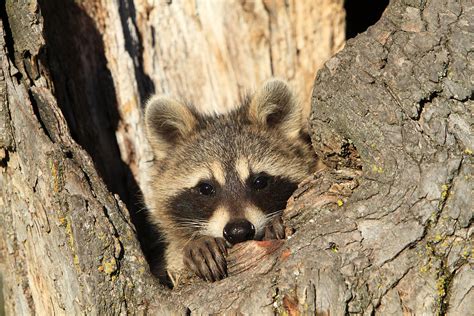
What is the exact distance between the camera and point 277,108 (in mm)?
5055

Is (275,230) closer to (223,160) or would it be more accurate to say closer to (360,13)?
(223,160)

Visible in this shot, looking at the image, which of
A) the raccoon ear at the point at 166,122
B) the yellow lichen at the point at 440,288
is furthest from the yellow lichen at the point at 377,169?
the raccoon ear at the point at 166,122

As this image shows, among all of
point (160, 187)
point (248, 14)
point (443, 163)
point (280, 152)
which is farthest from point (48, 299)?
point (248, 14)

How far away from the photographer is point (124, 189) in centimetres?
548

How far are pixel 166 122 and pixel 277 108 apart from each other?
0.86 metres

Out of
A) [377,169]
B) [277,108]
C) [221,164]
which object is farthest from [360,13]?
[377,169]

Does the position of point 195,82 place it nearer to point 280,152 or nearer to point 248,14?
point 248,14

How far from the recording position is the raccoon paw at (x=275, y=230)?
3822mm

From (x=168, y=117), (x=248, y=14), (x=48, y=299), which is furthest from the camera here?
(x=248, y=14)

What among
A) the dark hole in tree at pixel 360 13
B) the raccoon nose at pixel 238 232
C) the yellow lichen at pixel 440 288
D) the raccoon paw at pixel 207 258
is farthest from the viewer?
the dark hole in tree at pixel 360 13

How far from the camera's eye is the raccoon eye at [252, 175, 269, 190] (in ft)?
15.3

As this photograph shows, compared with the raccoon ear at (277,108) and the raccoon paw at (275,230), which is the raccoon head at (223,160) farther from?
the raccoon paw at (275,230)

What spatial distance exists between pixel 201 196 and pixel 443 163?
6.48 ft

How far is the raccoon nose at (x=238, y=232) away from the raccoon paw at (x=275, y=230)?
103mm
